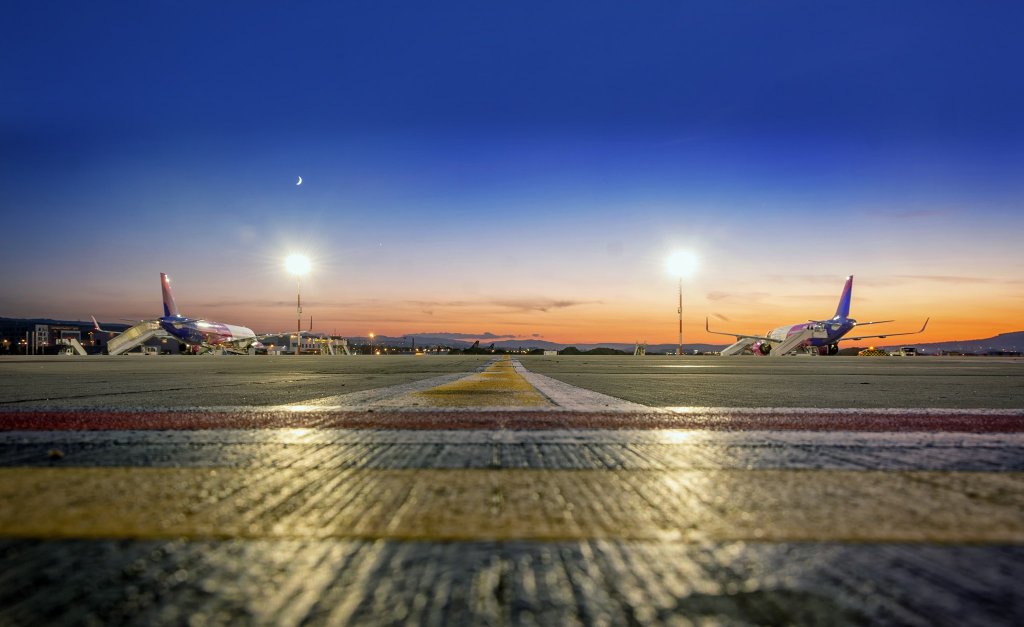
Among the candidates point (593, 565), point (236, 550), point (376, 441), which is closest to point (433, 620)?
point (593, 565)

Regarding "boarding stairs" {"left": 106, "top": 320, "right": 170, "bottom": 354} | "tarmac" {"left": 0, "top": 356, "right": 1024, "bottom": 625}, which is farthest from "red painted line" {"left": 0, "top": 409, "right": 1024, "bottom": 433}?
"boarding stairs" {"left": 106, "top": 320, "right": 170, "bottom": 354}

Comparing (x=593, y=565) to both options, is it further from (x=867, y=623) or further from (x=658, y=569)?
(x=867, y=623)

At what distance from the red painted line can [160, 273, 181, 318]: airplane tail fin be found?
82737mm

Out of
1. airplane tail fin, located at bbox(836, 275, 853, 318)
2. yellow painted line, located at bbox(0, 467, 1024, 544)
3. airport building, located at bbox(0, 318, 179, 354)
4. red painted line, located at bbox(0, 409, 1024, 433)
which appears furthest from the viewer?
airport building, located at bbox(0, 318, 179, 354)

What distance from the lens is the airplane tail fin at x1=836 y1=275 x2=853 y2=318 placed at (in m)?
71.9

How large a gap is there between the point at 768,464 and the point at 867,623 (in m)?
1.82

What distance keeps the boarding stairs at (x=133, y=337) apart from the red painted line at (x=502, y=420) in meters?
86.9

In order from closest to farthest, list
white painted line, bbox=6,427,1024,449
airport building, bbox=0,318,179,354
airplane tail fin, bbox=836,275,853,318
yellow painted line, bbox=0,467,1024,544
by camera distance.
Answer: yellow painted line, bbox=0,467,1024,544, white painted line, bbox=6,427,1024,449, airplane tail fin, bbox=836,275,853,318, airport building, bbox=0,318,179,354

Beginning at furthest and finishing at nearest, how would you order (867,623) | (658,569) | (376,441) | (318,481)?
(376,441) < (318,481) < (658,569) < (867,623)

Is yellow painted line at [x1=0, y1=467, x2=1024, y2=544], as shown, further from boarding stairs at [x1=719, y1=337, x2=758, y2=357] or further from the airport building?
the airport building

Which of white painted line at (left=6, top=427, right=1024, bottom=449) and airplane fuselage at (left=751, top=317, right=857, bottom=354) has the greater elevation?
airplane fuselage at (left=751, top=317, right=857, bottom=354)

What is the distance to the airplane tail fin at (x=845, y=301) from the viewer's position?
71.9m

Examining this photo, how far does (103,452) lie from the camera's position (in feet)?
10.7

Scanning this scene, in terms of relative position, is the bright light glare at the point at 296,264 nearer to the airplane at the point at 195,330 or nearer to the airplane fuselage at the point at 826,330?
the airplane at the point at 195,330
